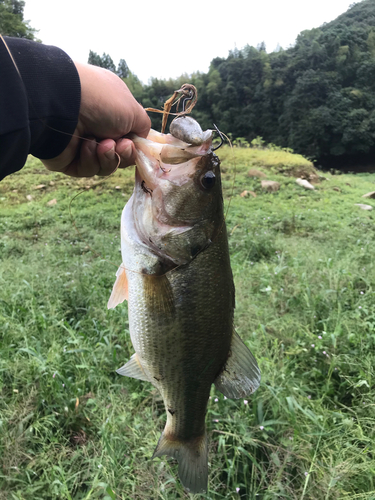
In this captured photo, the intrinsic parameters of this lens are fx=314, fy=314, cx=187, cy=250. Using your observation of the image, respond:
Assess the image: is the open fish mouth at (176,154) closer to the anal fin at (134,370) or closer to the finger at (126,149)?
the finger at (126,149)

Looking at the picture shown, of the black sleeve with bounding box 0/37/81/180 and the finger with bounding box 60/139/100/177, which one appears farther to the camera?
the finger with bounding box 60/139/100/177

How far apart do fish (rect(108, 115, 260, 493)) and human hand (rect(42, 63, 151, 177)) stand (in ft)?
0.29

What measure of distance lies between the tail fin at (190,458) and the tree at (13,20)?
31.8 metres

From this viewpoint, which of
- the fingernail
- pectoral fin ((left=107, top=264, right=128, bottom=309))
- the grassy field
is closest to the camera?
the fingernail

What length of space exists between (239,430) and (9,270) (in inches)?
165

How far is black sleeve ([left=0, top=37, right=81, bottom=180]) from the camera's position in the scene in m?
1.07

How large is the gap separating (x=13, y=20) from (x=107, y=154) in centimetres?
3443

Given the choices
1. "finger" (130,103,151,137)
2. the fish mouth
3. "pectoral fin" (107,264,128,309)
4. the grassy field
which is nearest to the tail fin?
the grassy field

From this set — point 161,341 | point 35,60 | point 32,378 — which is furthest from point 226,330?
point 32,378

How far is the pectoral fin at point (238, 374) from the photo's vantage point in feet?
5.19

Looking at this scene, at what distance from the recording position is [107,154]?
146cm

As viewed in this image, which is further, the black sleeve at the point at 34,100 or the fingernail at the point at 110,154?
the fingernail at the point at 110,154

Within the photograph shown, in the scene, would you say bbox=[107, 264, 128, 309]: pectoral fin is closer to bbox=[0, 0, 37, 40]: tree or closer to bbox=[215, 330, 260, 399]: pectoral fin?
bbox=[215, 330, 260, 399]: pectoral fin

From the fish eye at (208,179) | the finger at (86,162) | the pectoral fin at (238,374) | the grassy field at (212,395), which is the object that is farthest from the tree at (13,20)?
the pectoral fin at (238,374)
